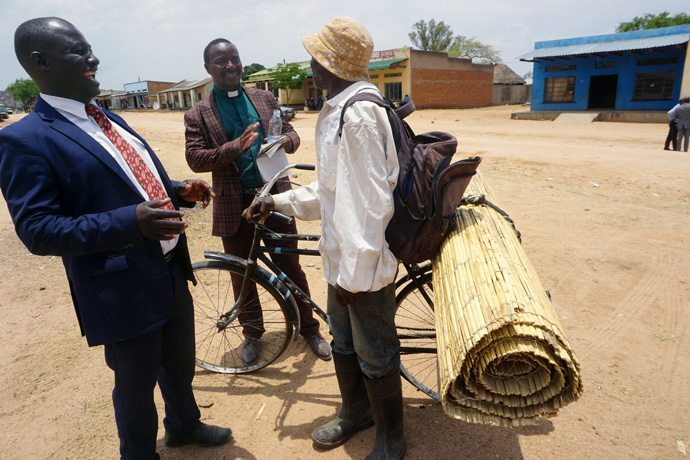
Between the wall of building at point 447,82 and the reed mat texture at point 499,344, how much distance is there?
95.8ft

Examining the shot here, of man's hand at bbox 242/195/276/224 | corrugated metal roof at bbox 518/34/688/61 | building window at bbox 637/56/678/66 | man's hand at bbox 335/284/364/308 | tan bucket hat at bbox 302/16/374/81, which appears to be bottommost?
man's hand at bbox 335/284/364/308

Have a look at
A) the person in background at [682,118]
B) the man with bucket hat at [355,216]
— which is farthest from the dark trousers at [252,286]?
the person in background at [682,118]

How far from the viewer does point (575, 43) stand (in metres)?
23.6

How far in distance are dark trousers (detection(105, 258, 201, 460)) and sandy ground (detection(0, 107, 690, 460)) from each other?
0.36 m

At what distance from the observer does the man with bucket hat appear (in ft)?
5.52

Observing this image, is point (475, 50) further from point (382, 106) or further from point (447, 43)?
point (382, 106)

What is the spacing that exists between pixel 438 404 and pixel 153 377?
1698 millimetres

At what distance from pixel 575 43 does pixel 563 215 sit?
22622 mm

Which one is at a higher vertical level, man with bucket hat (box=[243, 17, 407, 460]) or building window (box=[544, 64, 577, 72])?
building window (box=[544, 64, 577, 72])

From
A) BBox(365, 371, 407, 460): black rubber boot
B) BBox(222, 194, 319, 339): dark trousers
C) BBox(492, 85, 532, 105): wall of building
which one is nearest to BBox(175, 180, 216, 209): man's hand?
BBox(222, 194, 319, 339): dark trousers

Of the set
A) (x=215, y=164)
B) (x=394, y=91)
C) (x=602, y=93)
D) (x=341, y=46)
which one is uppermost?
(x=394, y=91)

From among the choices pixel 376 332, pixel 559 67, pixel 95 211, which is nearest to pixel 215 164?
pixel 95 211

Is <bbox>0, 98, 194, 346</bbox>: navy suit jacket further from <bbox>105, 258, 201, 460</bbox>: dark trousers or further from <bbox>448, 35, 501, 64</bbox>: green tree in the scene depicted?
<bbox>448, 35, 501, 64</bbox>: green tree

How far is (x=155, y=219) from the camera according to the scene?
1661mm
